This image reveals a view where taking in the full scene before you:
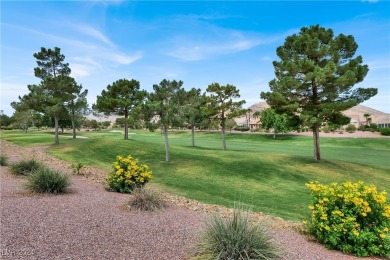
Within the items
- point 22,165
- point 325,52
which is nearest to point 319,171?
point 325,52

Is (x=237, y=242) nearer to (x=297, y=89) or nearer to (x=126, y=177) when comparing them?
(x=126, y=177)

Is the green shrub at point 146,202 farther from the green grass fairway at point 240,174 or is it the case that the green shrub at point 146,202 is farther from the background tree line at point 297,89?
the background tree line at point 297,89

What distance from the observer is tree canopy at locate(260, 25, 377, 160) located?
23.0m

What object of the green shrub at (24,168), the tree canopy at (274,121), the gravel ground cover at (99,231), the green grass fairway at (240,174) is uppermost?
the tree canopy at (274,121)

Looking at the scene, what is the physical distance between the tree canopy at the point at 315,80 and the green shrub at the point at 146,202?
17953mm

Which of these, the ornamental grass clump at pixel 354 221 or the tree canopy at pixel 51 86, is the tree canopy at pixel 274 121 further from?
the ornamental grass clump at pixel 354 221

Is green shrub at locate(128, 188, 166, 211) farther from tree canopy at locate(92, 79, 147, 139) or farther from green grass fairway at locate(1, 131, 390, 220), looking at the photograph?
tree canopy at locate(92, 79, 147, 139)

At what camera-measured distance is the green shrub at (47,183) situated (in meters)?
8.66

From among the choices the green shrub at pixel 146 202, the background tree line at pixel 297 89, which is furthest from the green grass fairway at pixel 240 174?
the green shrub at pixel 146 202

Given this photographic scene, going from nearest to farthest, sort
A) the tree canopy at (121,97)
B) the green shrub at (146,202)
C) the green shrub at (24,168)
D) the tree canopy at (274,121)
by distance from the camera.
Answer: the green shrub at (146,202) < the green shrub at (24,168) < the tree canopy at (121,97) < the tree canopy at (274,121)

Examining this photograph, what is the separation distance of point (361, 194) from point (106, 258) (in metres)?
5.35

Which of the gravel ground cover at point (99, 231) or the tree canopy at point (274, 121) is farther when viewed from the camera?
the tree canopy at point (274, 121)

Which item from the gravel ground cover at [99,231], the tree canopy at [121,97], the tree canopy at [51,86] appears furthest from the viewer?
the tree canopy at [121,97]

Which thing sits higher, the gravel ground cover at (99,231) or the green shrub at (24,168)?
the green shrub at (24,168)
